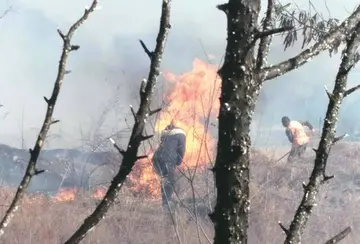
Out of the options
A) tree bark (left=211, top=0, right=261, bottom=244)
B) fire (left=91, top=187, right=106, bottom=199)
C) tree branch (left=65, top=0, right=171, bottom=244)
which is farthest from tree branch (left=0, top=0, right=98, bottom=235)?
fire (left=91, top=187, right=106, bottom=199)

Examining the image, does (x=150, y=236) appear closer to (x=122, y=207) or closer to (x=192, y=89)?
(x=122, y=207)

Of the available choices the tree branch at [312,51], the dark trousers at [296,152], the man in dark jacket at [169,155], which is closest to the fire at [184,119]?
the man in dark jacket at [169,155]

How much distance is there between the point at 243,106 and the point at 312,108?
8.98 meters

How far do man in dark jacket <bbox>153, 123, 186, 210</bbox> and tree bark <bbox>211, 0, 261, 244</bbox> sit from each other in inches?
164

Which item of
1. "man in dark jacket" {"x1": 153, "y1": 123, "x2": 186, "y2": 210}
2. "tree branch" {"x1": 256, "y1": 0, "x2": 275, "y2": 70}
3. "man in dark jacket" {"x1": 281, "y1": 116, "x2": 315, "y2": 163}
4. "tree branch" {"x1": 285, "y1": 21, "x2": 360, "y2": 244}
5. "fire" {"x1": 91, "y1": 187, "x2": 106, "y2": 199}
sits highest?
"man in dark jacket" {"x1": 281, "y1": 116, "x2": 315, "y2": 163}

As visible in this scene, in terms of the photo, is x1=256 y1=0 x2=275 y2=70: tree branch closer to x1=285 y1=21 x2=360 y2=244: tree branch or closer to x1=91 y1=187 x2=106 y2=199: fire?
x1=285 y1=21 x2=360 y2=244: tree branch

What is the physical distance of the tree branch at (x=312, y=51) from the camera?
756 mm

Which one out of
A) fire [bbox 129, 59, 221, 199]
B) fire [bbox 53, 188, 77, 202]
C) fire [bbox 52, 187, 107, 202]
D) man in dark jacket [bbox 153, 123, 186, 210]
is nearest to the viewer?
man in dark jacket [bbox 153, 123, 186, 210]

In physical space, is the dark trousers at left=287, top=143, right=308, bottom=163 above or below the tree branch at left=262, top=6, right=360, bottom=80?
above

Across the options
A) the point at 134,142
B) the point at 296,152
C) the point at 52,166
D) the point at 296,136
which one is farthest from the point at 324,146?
the point at 52,166

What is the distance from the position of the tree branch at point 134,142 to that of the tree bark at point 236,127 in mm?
85

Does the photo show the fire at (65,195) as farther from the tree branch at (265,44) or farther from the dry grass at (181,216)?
the tree branch at (265,44)

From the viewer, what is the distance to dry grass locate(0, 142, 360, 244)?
550cm

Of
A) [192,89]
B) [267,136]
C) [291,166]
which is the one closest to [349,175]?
[291,166]
